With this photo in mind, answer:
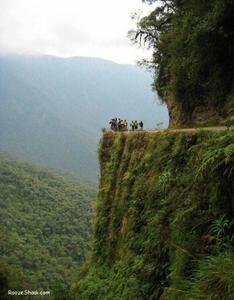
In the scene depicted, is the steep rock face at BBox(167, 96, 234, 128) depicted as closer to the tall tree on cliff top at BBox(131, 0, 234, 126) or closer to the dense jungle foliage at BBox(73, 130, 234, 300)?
the tall tree on cliff top at BBox(131, 0, 234, 126)

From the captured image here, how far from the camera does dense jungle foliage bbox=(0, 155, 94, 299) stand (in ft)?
174

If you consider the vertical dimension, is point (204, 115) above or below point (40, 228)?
above

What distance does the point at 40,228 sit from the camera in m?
73.0

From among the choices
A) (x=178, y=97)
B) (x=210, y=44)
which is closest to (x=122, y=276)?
(x=210, y=44)

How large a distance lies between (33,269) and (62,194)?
38.4 m

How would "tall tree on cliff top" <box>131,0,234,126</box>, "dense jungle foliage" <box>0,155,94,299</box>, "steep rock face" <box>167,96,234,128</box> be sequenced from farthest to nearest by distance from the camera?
"dense jungle foliage" <box>0,155,94,299</box> → "steep rock face" <box>167,96,234,128</box> → "tall tree on cliff top" <box>131,0,234,126</box>

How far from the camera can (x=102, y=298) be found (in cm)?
993

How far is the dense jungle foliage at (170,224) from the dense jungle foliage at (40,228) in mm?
24234

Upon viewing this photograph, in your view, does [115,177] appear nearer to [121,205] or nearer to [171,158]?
[121,205]

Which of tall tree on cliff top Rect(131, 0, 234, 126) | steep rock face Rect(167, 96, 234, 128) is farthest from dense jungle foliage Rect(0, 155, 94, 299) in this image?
tall tree on cliff top Rect(131, 0, 234, 126)

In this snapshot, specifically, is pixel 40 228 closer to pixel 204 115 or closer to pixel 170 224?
pixel 204 115

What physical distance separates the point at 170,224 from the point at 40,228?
6964 cm

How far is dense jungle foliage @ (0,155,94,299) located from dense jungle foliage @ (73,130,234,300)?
79.5 feet

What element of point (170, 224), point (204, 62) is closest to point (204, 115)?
point (204, 62)
